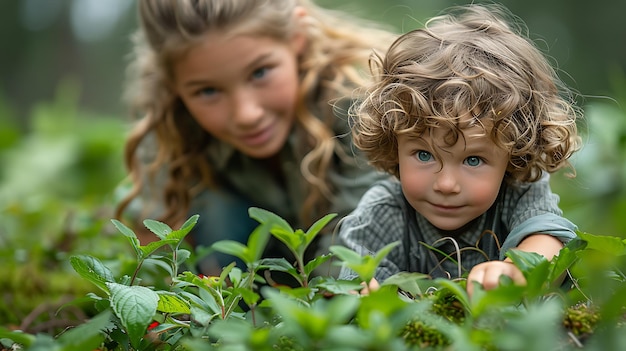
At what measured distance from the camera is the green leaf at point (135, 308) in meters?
1.32

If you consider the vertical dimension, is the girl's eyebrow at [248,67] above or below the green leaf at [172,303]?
above

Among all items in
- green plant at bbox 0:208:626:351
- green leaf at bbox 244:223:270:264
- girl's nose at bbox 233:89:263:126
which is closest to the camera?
green plant at bbox 0:208:626:351

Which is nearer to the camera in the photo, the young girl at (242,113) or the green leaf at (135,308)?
the green leaf at (135,308)

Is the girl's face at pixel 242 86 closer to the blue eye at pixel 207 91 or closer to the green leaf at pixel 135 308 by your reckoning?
the blue eye at pixel 207 91

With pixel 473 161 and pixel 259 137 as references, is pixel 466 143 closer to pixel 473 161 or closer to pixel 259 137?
pixel 473 161

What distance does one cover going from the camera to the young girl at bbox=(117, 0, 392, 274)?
114 inches

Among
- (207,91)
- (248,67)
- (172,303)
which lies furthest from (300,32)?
(172,303)

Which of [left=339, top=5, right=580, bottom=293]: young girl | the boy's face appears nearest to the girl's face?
[left=339, top=5, right=580, bottom=293]: young girl

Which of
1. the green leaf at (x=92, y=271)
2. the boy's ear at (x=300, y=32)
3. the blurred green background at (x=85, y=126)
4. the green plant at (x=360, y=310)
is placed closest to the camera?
the green plant at (x=360, y=310)

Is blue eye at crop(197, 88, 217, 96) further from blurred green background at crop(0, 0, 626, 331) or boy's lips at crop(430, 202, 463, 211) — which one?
boy's lips at crop(430, 202, 463, 211)

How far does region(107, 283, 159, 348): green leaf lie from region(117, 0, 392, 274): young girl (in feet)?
4.59

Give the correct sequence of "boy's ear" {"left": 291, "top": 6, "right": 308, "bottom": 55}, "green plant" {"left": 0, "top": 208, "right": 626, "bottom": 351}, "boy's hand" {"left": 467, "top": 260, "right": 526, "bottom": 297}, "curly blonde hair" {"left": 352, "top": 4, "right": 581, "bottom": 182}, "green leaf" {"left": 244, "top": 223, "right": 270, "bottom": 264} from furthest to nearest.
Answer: "boy's ear" {"left": 291, "top": 6, "right": 308, "bottom": 55}
"curly blonde hair" {"left": 352, "top": 4, "right": 581, "bottom": 182}
"boy's hand" {"left": 467, "top": 260, "right": 526, "bottom": 297}
"green leaf" {"left": 244, "top": 223, "right": 270, "bottom": 264}
"green plant" {"left": 0, "top": 208, "right": 626, "bottom": 351}

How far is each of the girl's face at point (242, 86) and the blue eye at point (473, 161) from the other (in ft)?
4.34

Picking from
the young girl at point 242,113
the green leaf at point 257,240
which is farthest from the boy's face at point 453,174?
the young girl at point 242,113
